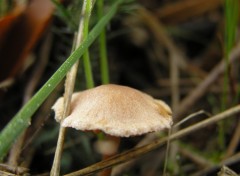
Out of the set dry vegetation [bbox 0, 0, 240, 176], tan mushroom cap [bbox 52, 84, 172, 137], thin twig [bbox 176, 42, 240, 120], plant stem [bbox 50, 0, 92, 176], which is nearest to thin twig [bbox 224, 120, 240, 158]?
dry vegetation [bbox 0, 0, 240, 176]

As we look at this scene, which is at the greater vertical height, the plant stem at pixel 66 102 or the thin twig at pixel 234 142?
the plant stem at pixel 66 102

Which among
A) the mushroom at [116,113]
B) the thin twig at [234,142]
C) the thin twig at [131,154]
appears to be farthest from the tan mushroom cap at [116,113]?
the thin twig at [234,142]

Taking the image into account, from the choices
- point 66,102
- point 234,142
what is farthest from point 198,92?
point 66,102

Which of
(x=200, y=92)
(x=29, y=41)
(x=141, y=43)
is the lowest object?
(x=200, y=92)

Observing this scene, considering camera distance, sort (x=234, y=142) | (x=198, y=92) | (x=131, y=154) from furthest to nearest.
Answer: (x=198, y=92) < (x=234, y=142) < (x=131, y=154)

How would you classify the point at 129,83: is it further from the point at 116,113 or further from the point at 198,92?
the point at 116,113

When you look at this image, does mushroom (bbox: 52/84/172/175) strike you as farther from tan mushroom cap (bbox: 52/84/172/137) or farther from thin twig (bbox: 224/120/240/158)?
thin twig (bbox: 224/120/240/158)

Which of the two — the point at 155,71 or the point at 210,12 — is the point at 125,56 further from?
the point at 210,12

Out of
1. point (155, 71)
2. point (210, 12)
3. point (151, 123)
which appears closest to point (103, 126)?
point (151, 123)

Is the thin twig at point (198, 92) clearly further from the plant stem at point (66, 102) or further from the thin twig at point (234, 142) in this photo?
the plant stem at point (66, 102)
